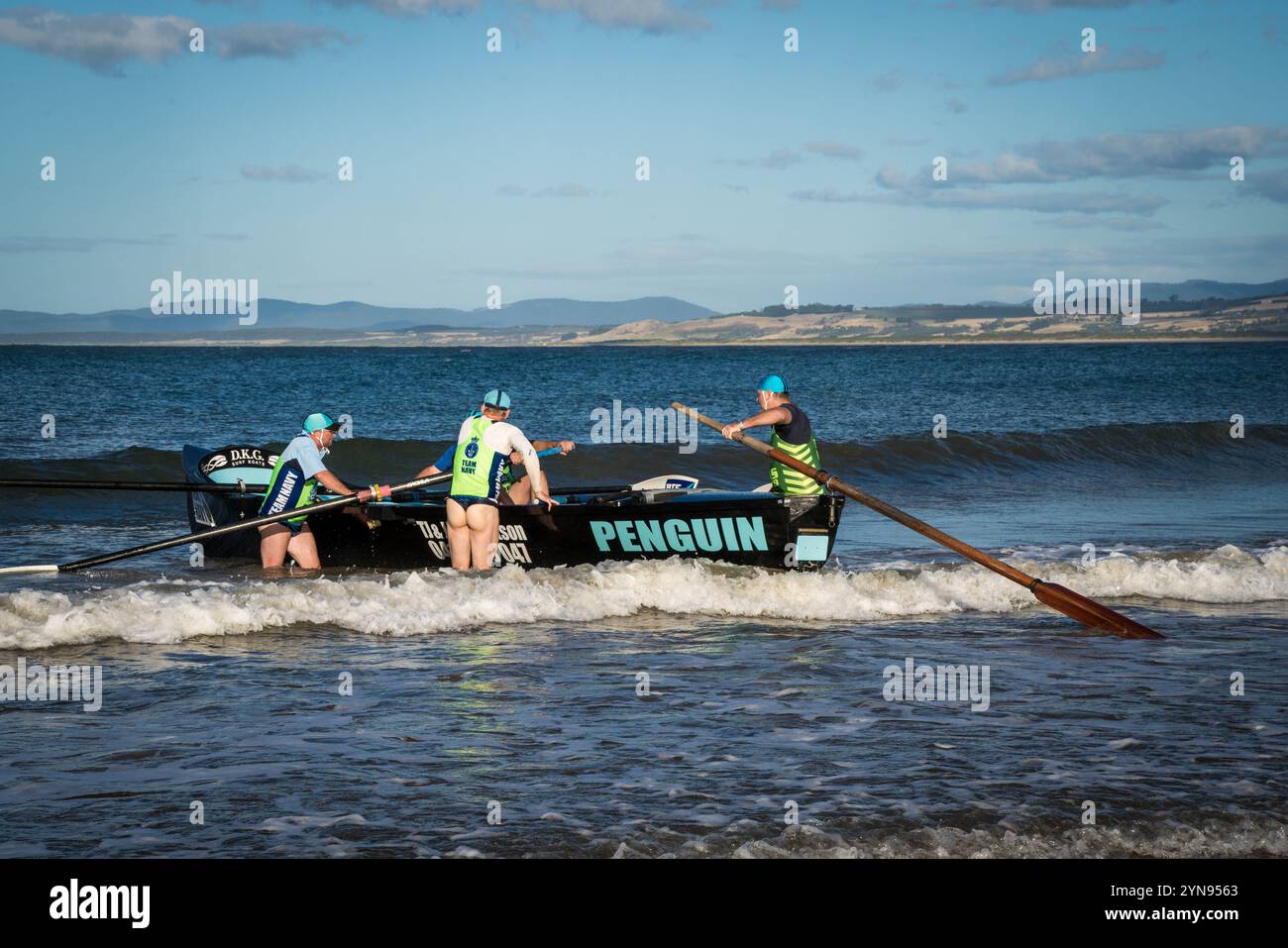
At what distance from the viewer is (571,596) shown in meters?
11.2

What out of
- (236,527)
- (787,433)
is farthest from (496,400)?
(236,527)

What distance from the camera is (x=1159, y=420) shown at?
126 ft

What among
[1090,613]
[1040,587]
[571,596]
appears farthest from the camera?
[571,596]

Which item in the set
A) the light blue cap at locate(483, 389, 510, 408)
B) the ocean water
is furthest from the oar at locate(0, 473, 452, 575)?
the light blue cap at locate(483, 389, 510, 408)

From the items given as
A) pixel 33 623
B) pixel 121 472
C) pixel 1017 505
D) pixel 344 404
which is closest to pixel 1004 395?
pixel 344 404

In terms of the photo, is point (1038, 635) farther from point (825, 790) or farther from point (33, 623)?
point (33, 623)

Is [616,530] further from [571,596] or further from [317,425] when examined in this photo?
[317,425]

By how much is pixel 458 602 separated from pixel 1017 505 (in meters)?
12.5

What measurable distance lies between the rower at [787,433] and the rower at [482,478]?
76.2 inches

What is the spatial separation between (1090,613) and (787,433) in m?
3.14

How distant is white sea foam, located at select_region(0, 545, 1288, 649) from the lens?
9.81m

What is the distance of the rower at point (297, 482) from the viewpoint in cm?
Answer: 1228

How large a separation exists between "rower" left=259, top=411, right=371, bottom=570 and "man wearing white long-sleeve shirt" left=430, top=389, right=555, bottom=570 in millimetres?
933

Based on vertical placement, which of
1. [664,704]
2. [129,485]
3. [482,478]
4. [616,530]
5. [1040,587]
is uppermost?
[482,478]
